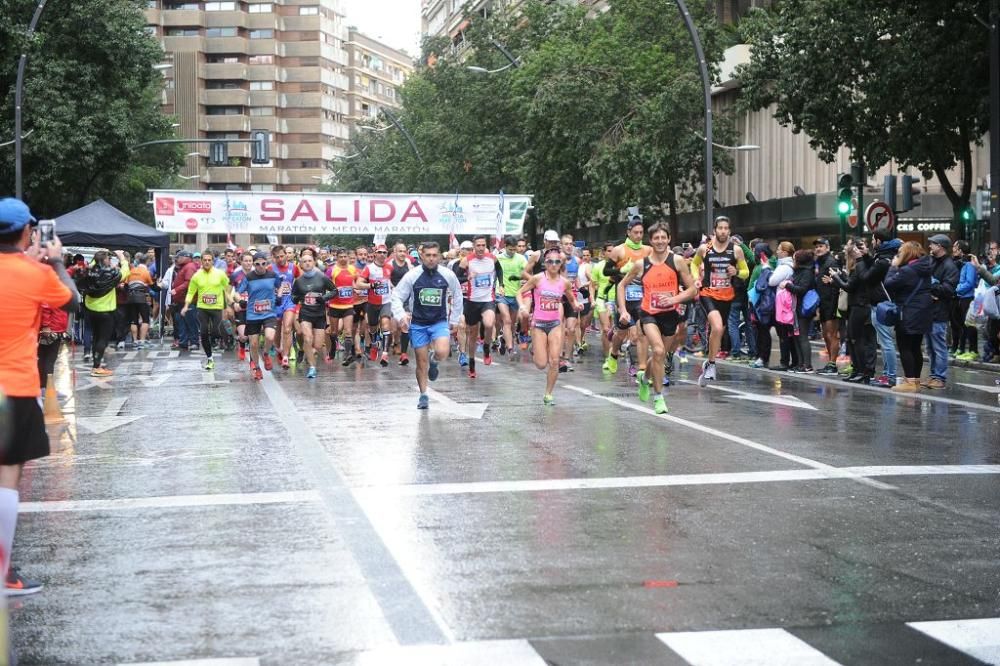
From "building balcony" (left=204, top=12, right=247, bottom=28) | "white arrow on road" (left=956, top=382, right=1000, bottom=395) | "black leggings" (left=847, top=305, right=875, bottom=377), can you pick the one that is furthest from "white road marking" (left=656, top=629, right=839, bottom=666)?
"building balcony" (left=204, top=12, right=247, bottom=28)

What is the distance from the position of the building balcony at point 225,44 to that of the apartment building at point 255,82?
0.09 meters

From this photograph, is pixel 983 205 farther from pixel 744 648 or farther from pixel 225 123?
pixel 225 123

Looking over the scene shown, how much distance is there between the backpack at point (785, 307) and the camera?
21.4 metres

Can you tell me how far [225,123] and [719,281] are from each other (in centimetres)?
12566

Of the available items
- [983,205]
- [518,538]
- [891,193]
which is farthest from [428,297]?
[983,205]

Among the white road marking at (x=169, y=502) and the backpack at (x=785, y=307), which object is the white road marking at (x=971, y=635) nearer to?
the white road marking at (x=169, y=502)

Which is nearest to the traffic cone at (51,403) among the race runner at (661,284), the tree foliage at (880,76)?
the race runner at (661,284)

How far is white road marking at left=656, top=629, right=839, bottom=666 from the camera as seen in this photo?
5.50m

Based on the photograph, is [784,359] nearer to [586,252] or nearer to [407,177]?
[586,252]

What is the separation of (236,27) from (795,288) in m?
123

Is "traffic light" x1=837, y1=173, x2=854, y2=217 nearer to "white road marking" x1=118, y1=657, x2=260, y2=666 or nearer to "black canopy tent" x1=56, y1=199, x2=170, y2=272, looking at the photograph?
"black canopy tent" x1=56, y1=199, x2=170, y2=272

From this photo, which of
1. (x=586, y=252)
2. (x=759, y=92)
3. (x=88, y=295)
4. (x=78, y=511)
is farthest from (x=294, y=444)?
(x=759, y=92)

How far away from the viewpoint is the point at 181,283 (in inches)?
1229

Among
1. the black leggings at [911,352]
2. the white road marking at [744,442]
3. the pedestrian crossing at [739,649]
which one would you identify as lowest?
the white road marking at [744,442]
